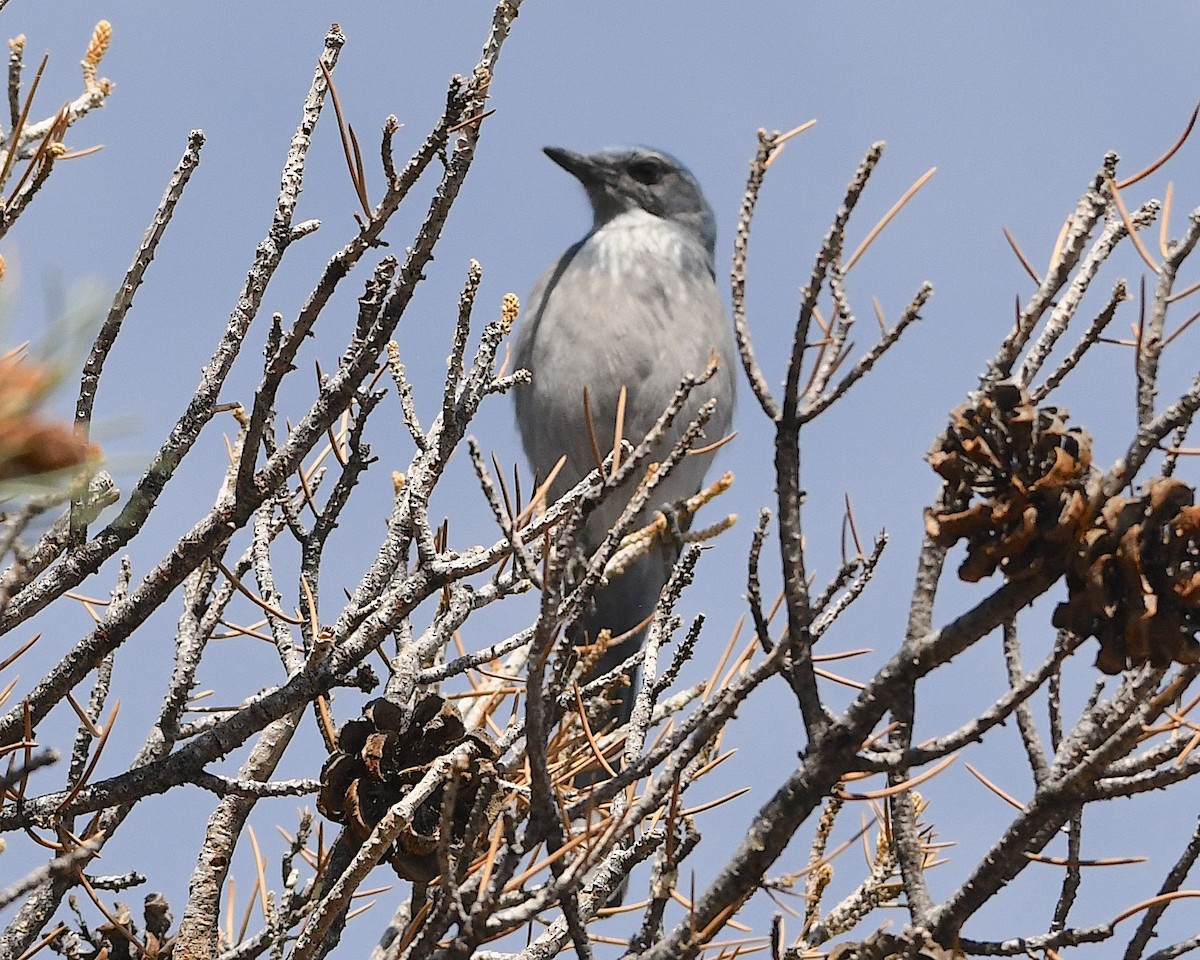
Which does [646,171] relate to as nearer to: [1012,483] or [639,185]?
[639,185]

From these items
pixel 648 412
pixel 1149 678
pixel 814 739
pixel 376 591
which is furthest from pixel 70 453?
pixel 648 412

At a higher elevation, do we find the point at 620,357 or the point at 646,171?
the point at 646,171

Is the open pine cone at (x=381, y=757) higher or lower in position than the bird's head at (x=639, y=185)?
lower

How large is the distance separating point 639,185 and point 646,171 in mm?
88

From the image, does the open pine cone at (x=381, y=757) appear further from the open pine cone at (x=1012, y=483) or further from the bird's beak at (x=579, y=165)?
the bird's beak at (x=579, y=165)

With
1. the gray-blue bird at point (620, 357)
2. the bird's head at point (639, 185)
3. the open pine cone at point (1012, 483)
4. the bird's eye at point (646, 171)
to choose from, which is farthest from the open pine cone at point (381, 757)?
the bird's eye at point (646, 171)

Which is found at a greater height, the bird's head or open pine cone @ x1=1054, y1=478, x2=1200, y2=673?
the bird's head

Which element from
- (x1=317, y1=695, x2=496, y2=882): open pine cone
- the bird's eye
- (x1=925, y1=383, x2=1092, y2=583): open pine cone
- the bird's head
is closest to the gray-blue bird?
the bird's head

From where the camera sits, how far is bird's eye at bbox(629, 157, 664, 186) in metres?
5.61

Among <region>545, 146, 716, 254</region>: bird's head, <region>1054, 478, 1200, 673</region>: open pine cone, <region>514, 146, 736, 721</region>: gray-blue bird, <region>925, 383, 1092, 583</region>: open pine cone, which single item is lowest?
<region>1054, 478, 1200, 673</region>: open pine cone

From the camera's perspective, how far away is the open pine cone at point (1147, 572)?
1422mm

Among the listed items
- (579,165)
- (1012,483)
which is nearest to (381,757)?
(1012,483)

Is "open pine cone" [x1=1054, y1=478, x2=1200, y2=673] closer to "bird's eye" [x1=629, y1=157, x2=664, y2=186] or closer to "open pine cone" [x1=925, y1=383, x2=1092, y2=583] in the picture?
"open pine cone" [x1=925, y1=383, x2=1092, y2=583]

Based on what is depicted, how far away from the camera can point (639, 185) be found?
558 cm
